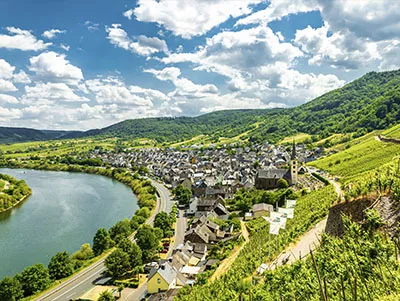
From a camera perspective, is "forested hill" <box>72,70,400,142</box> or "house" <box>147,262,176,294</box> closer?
"house" <box>147,262,176,294</box>

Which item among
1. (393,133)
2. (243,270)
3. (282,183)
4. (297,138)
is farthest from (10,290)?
(297,138)

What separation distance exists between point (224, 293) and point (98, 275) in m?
14.7

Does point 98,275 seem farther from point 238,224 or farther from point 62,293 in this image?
point 238,224

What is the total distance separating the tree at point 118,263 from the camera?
23.3m

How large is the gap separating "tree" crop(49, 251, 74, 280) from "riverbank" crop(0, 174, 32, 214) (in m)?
30.6

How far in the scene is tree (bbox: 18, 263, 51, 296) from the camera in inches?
859

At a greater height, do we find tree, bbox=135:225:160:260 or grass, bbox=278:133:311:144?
grass, bbox=278:133:311:144

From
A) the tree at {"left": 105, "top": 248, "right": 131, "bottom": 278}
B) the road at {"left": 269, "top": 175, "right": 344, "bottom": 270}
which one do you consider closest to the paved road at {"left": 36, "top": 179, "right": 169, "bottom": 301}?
the tree at {"left": 105, "top": 248, "right": 131, "bottom": 278}

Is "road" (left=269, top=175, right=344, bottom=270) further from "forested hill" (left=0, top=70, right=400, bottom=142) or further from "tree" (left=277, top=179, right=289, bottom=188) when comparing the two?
"forested hill" (left=0, top=70, right=400, bottom=142)

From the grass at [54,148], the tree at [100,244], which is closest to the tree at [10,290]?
the tree at [100,244]

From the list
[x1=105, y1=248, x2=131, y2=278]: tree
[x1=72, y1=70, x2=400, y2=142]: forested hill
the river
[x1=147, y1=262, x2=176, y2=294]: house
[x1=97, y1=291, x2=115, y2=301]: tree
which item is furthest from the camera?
[x1=72, y1=70, x2=400, y2=142]: forested hill

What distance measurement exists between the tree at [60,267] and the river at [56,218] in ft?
16.7

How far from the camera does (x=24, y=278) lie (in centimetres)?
2194

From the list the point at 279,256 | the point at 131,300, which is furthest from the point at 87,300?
the point at 279,256
